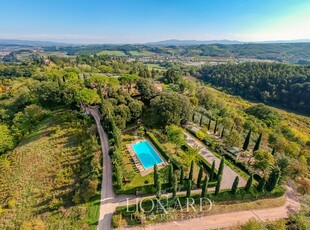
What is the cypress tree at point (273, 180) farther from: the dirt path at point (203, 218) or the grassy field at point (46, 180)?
the grassy field at point (46, 180)

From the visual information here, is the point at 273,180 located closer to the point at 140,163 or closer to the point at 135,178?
the point at 135,178

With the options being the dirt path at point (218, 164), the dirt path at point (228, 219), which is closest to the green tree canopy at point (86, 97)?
the dirt path at point (218, 164)

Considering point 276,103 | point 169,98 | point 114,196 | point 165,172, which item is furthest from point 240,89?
point 114,196

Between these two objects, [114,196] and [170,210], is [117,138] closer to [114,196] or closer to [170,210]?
[114,196]

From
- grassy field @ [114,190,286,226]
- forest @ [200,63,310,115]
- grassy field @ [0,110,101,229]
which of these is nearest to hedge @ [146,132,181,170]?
grassy field @ [114,190,286,226]

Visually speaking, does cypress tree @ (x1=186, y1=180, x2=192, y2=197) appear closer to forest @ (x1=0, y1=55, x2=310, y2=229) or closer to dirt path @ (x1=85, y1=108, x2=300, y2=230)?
forest @ (x1=0, y1=55, x2=310, y2=229)
